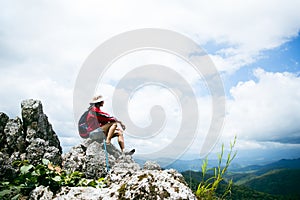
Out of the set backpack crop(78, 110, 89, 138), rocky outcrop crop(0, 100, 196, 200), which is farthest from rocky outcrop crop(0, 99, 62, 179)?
backpack crop(78, 110, 89, 138)

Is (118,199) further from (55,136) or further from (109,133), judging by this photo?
(55,136)

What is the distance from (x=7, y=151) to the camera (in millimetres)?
9898

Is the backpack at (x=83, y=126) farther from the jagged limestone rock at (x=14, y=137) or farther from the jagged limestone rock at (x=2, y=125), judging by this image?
the jagged limestone rock at (x=2, y=125)

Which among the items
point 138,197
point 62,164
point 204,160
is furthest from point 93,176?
point 138,197

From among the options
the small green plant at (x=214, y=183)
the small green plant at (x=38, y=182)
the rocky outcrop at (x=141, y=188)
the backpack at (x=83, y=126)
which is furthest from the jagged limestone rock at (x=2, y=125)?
the small green plant at (x=214, y=183)

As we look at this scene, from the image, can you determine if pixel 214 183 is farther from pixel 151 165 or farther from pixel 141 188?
pixel 151 165

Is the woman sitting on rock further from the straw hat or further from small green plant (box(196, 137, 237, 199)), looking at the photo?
small green plant (box(196, 137, 237, 199))

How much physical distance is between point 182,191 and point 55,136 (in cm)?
903

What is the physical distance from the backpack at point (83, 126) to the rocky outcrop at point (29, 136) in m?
1.27

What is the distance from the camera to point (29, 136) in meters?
10.4

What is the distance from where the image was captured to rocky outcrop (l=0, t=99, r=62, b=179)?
9516 millimetres

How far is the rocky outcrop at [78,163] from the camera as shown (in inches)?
167

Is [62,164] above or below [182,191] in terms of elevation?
above

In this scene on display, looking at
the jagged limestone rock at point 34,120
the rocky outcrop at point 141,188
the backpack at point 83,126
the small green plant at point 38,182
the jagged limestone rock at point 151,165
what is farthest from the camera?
the backpack at point 83,126
